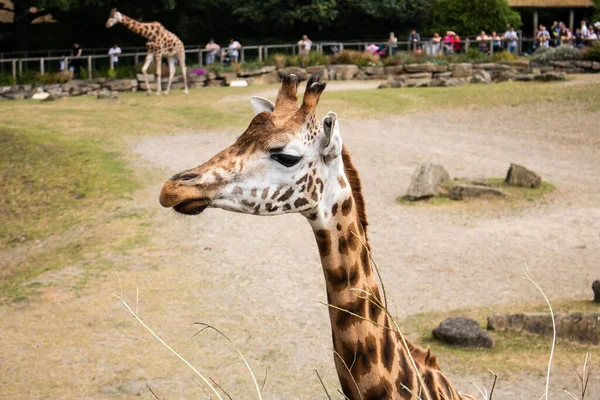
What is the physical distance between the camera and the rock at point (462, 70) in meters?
31.1

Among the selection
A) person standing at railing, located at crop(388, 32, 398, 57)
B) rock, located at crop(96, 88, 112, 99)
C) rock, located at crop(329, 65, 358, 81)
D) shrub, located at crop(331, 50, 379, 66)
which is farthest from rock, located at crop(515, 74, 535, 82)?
rock, located at crop(96, 88, 112, 99)

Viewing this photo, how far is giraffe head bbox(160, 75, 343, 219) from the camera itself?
4.12m

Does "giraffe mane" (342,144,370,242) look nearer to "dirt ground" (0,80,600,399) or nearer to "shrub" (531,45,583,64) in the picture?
"dirt ground" (0,80,600,399)

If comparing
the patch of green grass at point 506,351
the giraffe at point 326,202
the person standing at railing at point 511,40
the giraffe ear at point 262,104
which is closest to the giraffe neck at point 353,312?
the giraffe at point 326,202

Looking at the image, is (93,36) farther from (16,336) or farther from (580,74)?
(16,336)

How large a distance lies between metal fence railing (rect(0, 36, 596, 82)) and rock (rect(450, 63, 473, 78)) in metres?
1.70

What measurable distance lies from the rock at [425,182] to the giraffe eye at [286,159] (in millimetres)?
10271

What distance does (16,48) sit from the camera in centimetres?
3195

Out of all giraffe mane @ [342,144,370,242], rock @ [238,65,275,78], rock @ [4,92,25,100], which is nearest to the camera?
giraffe mane @ [342,144,370,242]

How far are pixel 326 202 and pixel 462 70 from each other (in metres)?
27.8

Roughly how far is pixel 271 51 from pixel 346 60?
110 inches

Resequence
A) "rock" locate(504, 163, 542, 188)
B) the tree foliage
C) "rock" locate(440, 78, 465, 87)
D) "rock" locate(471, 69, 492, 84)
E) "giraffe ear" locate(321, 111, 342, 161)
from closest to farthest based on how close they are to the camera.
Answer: "giraffe ear" locate(321, 111, 342, 161) → "rock" locate(504, 163, 542, 188) → "rock" locate(440, 78, 465, 87) → "rock" locate(471, 69, 492, 84) → the tree foliage

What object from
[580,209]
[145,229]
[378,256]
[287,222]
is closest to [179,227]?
[145,229]

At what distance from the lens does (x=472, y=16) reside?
36.3 meters
